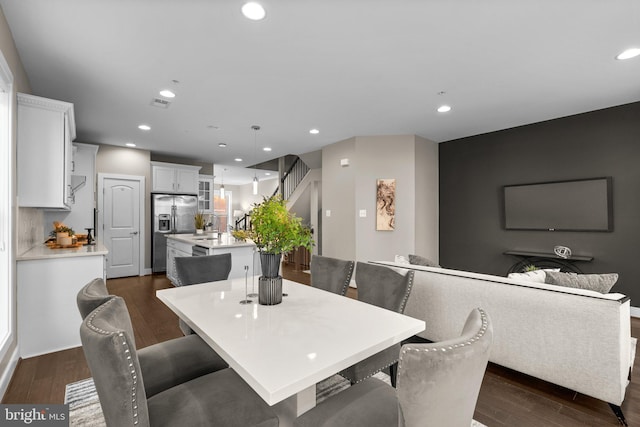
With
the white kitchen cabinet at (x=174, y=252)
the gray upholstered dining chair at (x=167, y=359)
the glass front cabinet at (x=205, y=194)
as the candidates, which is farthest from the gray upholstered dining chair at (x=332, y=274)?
the glass front cabinet at (x=205, y=194)

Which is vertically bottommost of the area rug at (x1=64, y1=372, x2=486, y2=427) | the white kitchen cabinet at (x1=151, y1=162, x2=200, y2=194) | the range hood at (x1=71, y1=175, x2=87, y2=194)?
the area rug at (x1=64, y1=372, x2=486, y2=427)

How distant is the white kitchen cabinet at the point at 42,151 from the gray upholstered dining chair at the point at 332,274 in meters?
2.56

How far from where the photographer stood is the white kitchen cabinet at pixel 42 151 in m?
2.70

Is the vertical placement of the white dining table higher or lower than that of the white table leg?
higher

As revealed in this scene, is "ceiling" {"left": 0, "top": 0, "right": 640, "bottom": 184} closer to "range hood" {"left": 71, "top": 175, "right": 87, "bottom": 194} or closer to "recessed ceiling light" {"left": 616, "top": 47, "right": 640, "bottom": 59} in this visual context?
"recessed ceiling light" {"left": 616, "top": 47, "right": 640, "bottom": 59}

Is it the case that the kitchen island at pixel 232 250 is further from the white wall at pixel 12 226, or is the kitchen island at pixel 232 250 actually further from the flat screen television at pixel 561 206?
the flat screen television at pixel 561 206

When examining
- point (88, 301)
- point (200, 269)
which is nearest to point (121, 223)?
point (200, 269)

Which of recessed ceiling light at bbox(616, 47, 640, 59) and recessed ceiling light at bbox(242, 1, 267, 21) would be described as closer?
recessed ceiling light at bbox(242, 1, 267, 21)

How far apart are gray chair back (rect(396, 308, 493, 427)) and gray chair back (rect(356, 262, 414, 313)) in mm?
1012

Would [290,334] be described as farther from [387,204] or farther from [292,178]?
[292,178]

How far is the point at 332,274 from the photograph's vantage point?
2.37 metres

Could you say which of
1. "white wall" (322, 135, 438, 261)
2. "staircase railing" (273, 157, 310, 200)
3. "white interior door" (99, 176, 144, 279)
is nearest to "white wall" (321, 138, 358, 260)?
"white wall" (322, 135, 438, 261)

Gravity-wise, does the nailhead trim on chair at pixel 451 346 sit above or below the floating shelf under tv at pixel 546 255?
above

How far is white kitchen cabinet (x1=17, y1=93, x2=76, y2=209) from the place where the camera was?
270 cm
